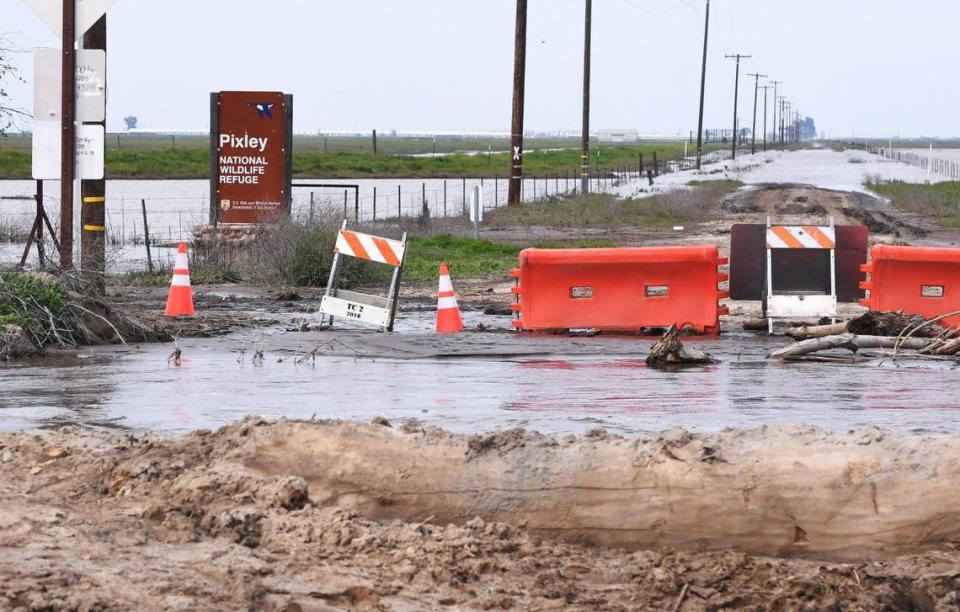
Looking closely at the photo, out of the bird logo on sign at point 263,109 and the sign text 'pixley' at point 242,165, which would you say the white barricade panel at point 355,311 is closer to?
the sign text 'pixley' at point 242,165

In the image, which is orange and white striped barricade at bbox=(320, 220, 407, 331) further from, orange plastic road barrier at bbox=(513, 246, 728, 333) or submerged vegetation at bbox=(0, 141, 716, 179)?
submerged vegetation at bbox=(0, 141, 716, 179)

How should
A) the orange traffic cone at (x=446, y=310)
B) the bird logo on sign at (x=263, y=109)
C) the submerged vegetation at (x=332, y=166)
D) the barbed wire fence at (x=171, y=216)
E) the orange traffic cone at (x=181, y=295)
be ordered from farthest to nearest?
1. the submerged vegetation at (x=332, y=166)
2. the bird logo on sign at (x=263, y=109)
3. the barbed wire fence at (x=171, y=216)
4. the orange traffic cone at (x=181, y=295)
5. the orange traffic cone at (x=446, y=310)

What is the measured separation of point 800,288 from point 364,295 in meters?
4.74

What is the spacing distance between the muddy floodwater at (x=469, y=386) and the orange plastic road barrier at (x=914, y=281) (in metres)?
1.68

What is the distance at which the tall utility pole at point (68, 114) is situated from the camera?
14031 mm

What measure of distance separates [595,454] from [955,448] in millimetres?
1663

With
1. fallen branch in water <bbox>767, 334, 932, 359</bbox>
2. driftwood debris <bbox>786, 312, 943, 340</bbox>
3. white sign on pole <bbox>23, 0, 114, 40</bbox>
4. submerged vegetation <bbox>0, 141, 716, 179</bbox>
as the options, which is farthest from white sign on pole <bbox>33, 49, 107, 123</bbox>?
submerged vegetation <bbox>0, 141, 716, 179</bbox>

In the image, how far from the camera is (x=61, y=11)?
14039 mm

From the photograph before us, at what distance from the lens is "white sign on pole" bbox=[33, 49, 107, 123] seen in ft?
46.9

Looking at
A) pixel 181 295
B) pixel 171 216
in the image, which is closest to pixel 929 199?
pixel 171 216

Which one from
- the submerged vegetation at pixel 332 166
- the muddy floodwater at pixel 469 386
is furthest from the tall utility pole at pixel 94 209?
the submerged vegetation at pixel 332 166

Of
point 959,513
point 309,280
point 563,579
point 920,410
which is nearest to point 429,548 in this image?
point 563,579

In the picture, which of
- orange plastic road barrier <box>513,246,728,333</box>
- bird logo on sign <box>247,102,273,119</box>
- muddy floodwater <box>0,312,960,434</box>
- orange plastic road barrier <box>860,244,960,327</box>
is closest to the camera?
muddy floodwater <box>0,312,960,434</box>

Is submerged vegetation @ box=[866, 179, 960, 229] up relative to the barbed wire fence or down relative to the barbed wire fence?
up
